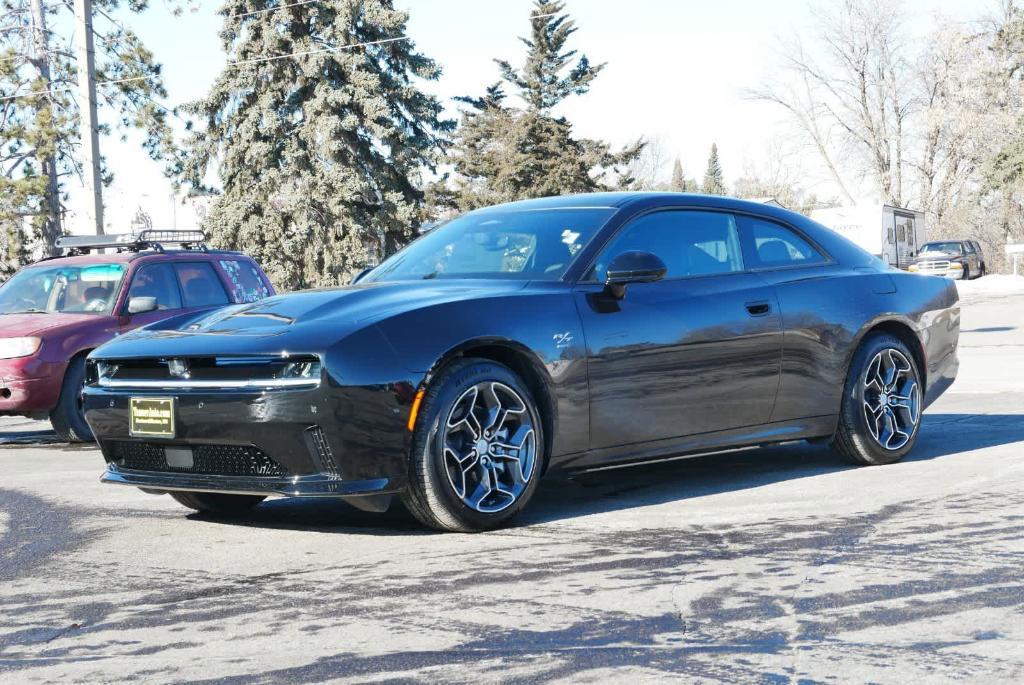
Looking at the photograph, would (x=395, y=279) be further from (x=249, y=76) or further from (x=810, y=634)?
(x=249, y=76)

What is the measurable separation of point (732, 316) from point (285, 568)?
2759 mm

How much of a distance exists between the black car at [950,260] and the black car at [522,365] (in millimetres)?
46756

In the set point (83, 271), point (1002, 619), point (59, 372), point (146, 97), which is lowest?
point (1002, 619)

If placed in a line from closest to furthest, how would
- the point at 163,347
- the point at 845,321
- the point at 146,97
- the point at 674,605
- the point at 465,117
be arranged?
the point at 674,605, the point at 163,347, the point at 845,321, the point at 146,97, the point at 465,117

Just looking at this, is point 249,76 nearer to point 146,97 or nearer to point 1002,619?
point 146,97

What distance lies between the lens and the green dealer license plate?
5.56 m

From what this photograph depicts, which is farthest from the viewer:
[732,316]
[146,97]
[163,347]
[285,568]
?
[146,97]

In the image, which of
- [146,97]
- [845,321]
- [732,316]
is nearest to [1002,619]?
[732,316]

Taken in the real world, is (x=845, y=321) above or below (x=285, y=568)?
above

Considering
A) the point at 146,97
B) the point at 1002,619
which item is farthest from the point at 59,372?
the point at 146,97

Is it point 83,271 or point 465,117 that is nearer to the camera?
point 83,271

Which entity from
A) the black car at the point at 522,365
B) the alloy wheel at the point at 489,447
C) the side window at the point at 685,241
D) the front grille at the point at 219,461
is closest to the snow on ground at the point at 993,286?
the black car at the point at 522,365

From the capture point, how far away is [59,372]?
35.1 ft

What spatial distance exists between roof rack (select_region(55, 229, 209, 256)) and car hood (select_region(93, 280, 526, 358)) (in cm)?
649
